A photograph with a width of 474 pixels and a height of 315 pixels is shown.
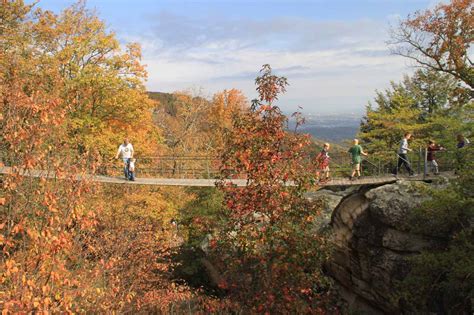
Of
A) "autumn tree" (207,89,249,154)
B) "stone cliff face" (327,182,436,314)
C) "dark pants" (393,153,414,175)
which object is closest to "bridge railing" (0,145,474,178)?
"dark pants" (393,153,414,175)

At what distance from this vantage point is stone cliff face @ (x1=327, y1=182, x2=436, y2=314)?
1005cm

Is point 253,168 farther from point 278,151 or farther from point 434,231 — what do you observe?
point 434,231

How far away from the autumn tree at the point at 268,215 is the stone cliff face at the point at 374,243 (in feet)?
14.1

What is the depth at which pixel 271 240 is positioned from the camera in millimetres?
6254

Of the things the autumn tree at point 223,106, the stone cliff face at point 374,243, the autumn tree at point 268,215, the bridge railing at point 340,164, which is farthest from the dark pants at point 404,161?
the autumn tree at point 223,106

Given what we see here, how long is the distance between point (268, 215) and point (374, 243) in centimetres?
567

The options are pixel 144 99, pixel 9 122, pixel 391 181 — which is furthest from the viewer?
pixel 144 99

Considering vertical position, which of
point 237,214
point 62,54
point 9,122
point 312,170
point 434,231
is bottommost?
point 434,231

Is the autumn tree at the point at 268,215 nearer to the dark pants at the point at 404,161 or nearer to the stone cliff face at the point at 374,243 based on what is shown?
the stone cliff face at the point at 374,243

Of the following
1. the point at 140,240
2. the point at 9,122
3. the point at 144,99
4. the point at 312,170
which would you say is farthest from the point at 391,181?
the point at 144,99

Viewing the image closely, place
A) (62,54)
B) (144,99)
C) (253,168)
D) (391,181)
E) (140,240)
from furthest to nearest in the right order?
1. (144,99)
2. (62,54)
3. (140,240)
4. (391,181)
5. (253,168)

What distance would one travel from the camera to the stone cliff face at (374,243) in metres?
10.1

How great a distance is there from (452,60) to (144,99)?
16311mm

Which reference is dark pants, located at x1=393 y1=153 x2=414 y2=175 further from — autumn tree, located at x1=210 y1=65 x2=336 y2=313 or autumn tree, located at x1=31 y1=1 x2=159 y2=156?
autumn tree, located at x1=31 y1=1 x2=159 y2=156
